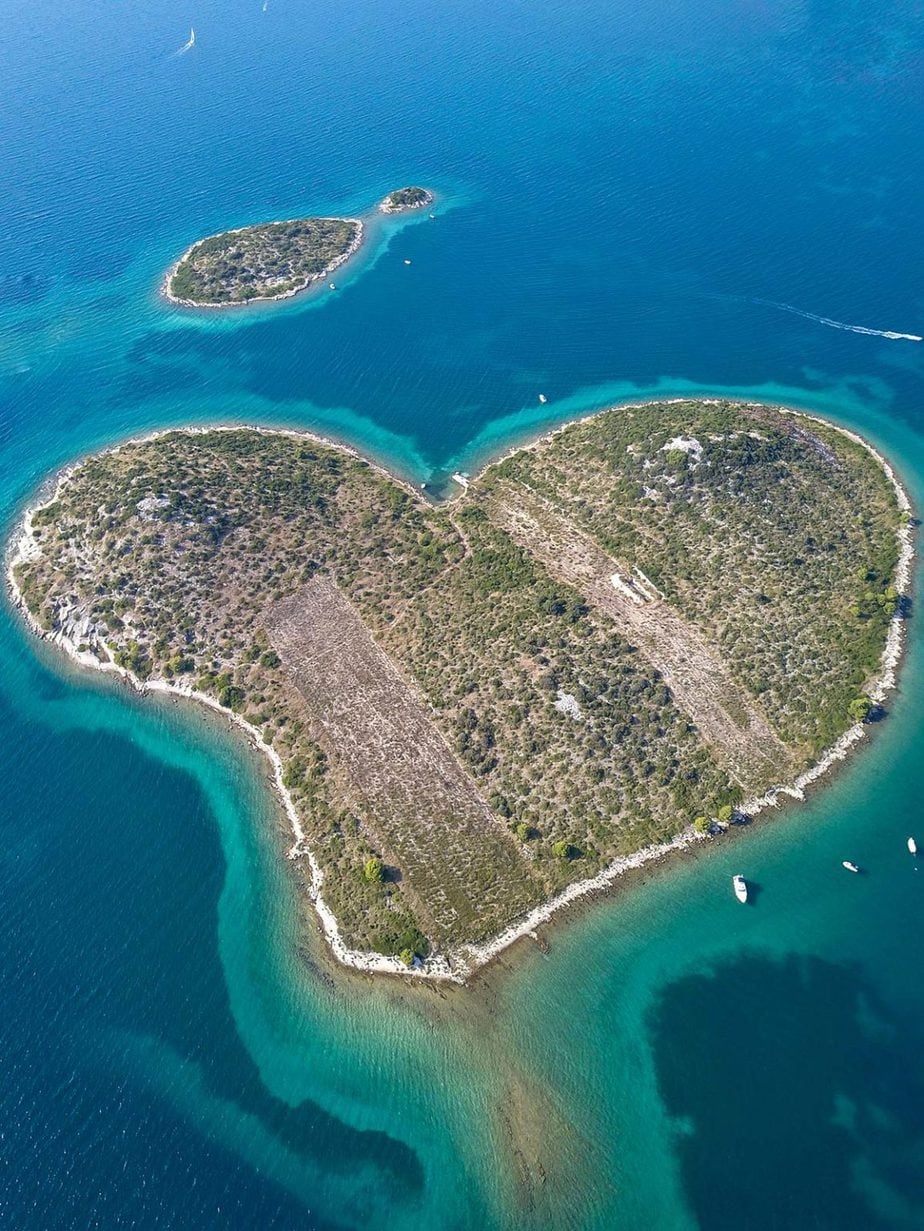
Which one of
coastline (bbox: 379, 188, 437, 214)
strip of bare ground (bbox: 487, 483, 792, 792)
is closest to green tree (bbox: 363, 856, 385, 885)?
strip of bare ground (bbox: 487, 483, 792, 792)

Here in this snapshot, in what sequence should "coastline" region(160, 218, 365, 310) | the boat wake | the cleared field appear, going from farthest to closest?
"coastline" region(160, 218, 365, 310), the boat wake, the cleared field

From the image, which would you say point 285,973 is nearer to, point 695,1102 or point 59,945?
point 59,945

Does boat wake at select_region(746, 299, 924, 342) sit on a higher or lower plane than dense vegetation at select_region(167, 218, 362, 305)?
lower

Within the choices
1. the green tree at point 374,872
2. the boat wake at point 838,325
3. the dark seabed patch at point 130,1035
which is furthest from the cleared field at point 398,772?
the boat wake at point 838,325

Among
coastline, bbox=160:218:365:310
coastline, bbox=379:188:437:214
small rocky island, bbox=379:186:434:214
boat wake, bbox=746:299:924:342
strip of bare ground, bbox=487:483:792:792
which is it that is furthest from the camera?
small rocky island, bbox=379:186:434:214

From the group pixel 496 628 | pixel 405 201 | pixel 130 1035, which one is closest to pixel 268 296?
pixel 405 201

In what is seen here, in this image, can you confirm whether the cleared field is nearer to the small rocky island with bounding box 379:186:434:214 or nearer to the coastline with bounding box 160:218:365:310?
the coastline with bounding box 160:218:365:310

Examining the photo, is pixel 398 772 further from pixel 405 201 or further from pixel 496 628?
pixel 405 201
